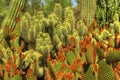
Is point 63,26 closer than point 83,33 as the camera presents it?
Yes

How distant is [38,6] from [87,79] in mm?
22480

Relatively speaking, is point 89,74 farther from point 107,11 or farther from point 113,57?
point 107,11

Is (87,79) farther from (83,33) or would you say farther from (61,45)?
(83,33)

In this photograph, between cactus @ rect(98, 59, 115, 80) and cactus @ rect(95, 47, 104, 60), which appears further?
cactus @ rect(95, 47, 104, 60)

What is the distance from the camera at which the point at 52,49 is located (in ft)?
13.0

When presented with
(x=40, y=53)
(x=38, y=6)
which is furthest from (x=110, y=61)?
(x=38, y=6)

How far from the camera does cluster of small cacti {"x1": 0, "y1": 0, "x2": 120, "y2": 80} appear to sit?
262 cm

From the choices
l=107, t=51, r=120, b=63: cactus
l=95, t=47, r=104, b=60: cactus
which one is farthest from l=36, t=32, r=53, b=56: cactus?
l=107, t=51, r=120, b=63: cactus

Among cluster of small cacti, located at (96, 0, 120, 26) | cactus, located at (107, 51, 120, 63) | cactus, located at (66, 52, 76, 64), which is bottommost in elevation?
cluster of small cacti, located at (96, 0, 120, 26)

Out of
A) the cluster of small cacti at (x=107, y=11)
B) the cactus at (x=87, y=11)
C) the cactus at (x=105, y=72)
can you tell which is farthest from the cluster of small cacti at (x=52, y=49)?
the cluster of small cacti at (x=107, y=11)

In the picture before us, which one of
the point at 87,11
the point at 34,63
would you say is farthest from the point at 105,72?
the point at 87,11

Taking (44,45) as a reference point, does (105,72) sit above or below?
above

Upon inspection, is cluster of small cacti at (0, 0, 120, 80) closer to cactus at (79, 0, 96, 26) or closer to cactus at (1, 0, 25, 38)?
cactus at (1, 0, 25, 38)

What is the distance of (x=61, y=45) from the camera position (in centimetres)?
413
